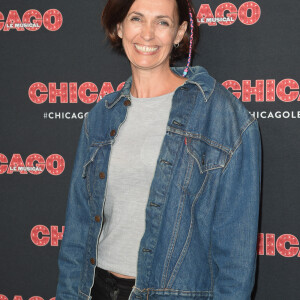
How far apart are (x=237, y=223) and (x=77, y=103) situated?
1.42 metres

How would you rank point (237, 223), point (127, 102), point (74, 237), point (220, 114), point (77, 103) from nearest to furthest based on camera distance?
point (237, 223) < point (220, 114) < point (127, 102) < point (74, 237) < point (77, 103)

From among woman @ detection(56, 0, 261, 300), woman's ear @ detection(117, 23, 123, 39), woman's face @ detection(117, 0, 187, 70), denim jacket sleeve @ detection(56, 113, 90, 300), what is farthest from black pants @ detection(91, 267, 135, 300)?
woman's ear @ detection(117, 23, 123, 39)

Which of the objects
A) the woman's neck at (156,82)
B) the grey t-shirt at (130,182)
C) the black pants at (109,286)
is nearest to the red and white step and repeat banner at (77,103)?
the woman's neck at (156,82)

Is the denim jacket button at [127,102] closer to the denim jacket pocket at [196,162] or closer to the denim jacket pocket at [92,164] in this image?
the denim jacket pocket at [92,164]

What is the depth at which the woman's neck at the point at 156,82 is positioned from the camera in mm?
1718

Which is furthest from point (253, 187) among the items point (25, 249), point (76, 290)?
point (25, 249)

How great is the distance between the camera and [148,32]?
164 cm

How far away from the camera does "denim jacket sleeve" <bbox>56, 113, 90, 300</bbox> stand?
185cm

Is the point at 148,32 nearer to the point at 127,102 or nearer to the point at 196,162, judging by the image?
the point at 127,102

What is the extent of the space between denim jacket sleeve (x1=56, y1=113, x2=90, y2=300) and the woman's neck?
0.38 m

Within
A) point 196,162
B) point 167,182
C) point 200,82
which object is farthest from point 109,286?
point 200,82

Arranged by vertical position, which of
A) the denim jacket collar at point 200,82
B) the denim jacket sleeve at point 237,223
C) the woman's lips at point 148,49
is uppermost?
the woman's lips at point 148,49

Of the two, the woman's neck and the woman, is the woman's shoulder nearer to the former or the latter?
the woman

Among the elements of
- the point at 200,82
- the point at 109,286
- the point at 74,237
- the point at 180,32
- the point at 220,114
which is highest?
the point at 180,32
